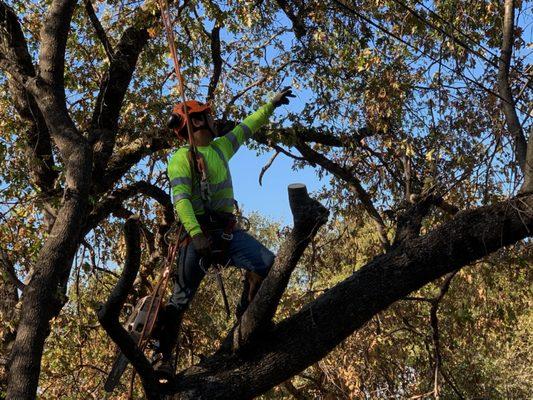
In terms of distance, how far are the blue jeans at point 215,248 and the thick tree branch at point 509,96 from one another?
1.73m

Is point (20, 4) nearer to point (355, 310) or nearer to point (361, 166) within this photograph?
point (361, 166)

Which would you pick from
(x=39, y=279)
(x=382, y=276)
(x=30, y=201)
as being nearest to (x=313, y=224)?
(x=382, y=276)

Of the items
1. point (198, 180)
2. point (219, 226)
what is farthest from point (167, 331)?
point (198, 180)

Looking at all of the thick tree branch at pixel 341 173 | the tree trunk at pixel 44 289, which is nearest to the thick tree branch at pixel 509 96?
the tree trunk at pixel 44 289

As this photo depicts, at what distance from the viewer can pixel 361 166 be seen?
28.3ft

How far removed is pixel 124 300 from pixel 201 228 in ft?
2.70

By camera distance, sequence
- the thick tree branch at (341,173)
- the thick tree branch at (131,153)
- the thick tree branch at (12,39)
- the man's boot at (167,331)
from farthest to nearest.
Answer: the thick tree branch at (341,173)
the thick tree branch at (131,153)
the thick tree branch at (12,39)
the man's boot at (167,331)

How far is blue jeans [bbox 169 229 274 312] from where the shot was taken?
13.5 ft

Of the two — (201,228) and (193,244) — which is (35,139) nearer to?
(201,228)

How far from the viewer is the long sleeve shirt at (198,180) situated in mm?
4062

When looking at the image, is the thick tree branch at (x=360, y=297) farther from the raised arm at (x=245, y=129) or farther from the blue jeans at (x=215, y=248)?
the raised arm at (x=245, y=129)

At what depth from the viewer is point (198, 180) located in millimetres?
4238

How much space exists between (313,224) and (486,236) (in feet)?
3.86

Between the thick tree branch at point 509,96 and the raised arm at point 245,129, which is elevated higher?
the raised arm at point 245,129
